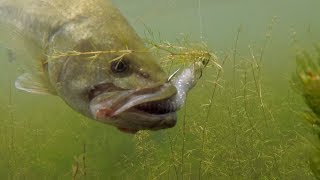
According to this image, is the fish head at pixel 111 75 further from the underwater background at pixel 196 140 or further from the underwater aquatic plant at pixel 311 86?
the underwater background at pixel 196 140

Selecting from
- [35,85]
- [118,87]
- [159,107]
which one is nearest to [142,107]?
[159,107]

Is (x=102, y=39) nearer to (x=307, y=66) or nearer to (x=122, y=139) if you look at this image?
(x=307, y=66)

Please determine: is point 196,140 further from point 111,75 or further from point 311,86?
point 311,86

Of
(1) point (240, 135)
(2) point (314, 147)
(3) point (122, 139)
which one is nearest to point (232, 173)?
(1) point (240, 135)

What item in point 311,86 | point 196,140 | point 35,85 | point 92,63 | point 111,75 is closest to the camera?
point 311,86

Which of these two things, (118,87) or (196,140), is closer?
(118,87)

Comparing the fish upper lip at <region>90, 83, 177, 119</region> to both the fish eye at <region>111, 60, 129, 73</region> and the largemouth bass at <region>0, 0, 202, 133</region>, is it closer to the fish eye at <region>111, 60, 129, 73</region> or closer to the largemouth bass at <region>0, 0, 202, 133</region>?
the largemouth bass at <region>0, 0, 202, 133</region>
